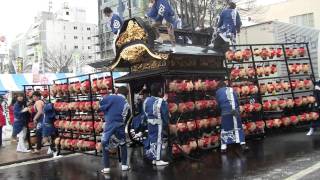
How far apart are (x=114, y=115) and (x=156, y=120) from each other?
38.9 inches

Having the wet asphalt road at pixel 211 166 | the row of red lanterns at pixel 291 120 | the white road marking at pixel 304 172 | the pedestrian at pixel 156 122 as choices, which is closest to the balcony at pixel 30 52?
the wet asphalt road at pixel 211 166

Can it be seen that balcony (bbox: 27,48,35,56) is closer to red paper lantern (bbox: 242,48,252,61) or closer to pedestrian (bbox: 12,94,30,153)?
pedestrian (bbox: 12,94,30,153)

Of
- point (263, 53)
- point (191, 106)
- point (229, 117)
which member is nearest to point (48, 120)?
point (191, 106)

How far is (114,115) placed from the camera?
873 centimetres

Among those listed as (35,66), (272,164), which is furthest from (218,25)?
(35,66)

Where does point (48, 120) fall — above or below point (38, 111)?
below

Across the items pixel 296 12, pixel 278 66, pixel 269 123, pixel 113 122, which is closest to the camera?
pixel 113 122

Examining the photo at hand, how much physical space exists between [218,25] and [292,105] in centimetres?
327

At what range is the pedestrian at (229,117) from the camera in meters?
10.2

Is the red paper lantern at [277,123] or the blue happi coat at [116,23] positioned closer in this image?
the blue happi coat at [116,23]

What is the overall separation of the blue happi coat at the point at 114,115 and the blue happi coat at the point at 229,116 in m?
2.65

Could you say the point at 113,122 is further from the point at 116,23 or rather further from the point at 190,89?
the point at 116,23

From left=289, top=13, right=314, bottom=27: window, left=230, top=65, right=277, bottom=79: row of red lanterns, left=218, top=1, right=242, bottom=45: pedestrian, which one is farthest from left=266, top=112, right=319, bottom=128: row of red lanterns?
left=289, top=13, right=314, bottom=27: window

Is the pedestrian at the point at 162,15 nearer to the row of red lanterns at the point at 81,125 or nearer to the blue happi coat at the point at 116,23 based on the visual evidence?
the blue happi coat at the point at 116,23
